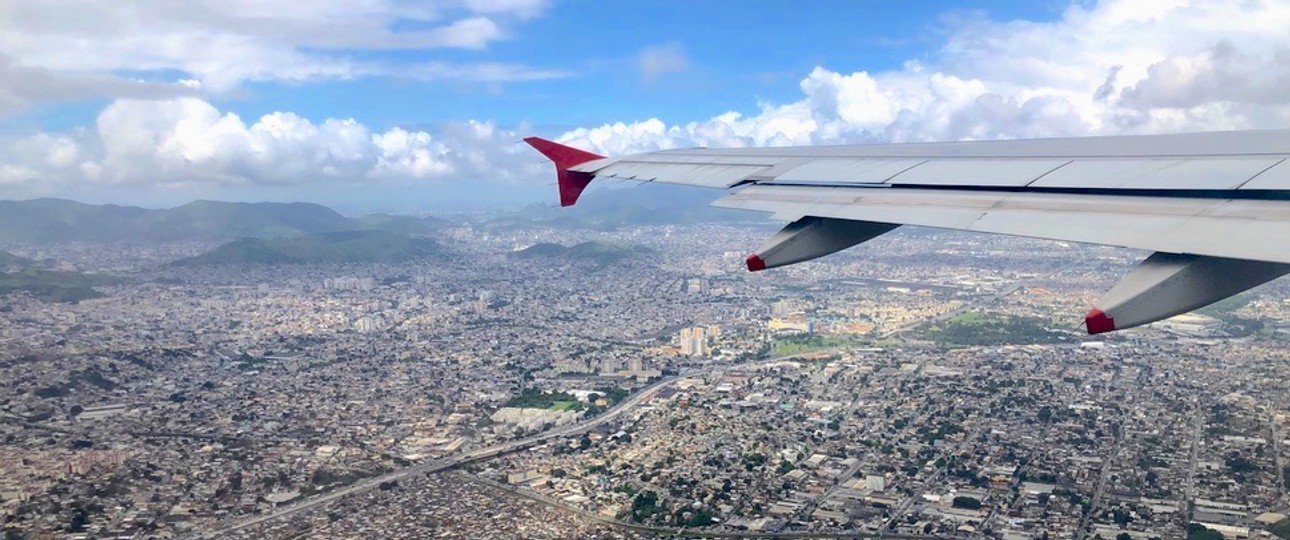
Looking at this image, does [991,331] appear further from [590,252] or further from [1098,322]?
[590,252]

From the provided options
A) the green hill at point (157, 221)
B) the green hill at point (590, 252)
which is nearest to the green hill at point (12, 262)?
the green hill at point (157, 221)

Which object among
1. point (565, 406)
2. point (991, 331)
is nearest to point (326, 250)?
point (565, 406)

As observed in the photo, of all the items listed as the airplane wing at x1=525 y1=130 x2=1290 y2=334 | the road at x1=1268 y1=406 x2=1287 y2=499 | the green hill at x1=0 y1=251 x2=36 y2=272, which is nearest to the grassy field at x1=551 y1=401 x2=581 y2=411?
the road at x1=1268 y1=406 x2=1287 y2=499

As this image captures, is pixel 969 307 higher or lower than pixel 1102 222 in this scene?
lower

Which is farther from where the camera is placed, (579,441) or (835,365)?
(835,365)

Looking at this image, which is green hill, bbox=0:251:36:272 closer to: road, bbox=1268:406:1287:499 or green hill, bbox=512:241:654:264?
green hill, bbox=512:241:654:264

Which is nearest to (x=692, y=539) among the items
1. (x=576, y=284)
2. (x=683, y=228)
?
(x=576, y=284)

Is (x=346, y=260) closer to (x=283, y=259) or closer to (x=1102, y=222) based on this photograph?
(x=283, y=259)
